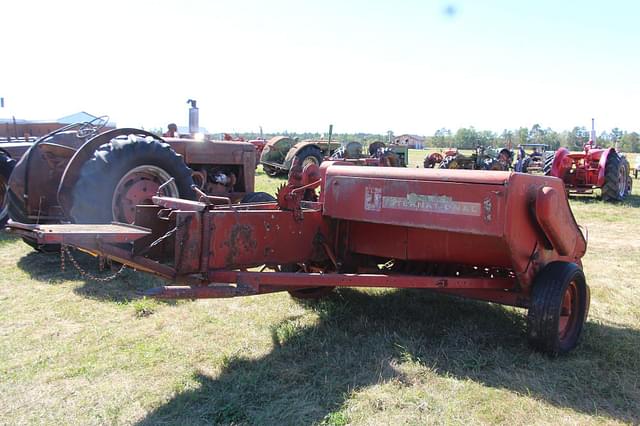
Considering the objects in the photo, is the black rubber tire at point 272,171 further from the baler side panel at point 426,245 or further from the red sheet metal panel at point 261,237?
the red sheet metal panel at point 261,237

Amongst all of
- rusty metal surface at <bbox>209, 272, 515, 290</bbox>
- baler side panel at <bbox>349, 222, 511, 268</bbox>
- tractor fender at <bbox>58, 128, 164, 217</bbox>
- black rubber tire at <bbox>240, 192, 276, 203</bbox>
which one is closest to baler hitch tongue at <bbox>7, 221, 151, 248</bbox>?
rusty metal surface at <bbox>209, 272, 515, 290</bbox>

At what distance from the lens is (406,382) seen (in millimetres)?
3465

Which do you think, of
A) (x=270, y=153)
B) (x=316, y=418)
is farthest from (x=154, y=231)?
(x=270, y=153)

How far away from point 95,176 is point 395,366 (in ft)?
10.3

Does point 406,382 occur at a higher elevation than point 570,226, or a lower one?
lower

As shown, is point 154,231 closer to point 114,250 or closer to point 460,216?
point 114,250

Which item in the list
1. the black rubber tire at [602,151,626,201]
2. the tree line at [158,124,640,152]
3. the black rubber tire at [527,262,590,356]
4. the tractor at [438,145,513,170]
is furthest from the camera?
the tree line at [158,124,640,152]

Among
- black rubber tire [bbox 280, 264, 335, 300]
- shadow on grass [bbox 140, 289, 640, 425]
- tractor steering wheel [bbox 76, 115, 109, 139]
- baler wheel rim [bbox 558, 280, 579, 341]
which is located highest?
tractor steering wheel [bbox 76, 115, 109, 139]

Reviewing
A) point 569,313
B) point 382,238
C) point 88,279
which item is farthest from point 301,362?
point 88,279

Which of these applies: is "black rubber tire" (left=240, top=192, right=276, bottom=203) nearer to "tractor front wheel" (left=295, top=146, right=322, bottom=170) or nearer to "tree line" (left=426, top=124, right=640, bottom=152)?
"tractor front wheel" (left=295, top=146, right=322, bottom=170)

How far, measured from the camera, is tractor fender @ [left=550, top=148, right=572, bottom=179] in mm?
14430

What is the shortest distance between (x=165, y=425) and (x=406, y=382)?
1.46 metres

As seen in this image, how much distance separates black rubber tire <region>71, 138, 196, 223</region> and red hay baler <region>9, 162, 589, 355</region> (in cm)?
117

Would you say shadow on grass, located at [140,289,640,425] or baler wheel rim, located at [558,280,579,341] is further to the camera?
baler wheel rim, located at [558,280,579,341]
